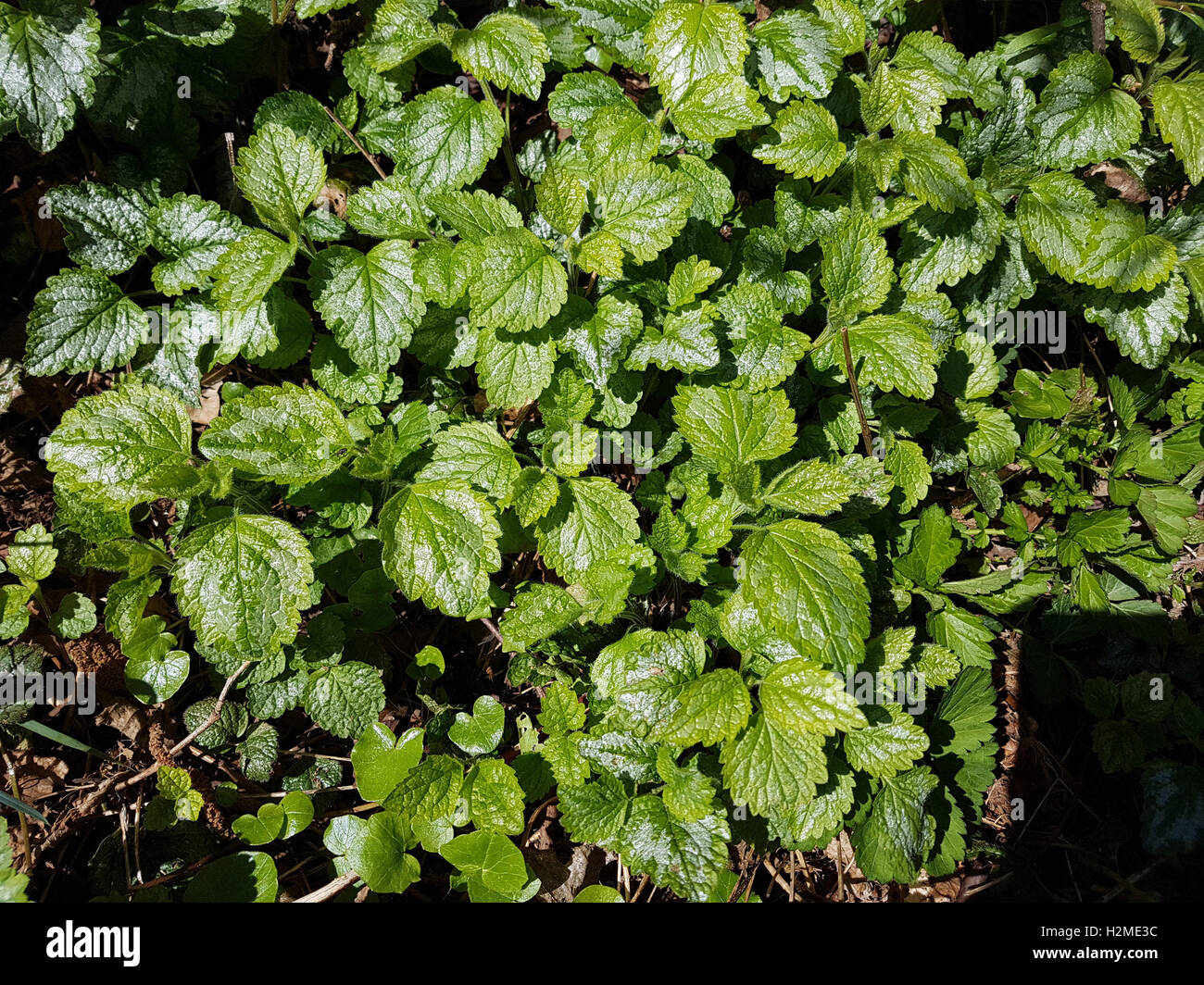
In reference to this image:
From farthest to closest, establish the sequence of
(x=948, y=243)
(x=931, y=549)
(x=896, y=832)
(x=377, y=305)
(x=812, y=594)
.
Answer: (x=931, y=549)
(x=948, y=243)
(x=896, y=832)
(x=377, y=305)
(x=812, y=594)

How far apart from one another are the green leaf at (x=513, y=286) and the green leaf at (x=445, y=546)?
0.48 metres

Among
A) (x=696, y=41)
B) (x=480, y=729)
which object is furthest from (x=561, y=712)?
(x=696, y=41)

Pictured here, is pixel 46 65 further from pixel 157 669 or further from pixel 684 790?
pixel 684 790

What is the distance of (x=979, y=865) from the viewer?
2893 mm

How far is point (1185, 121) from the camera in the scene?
7.95 ft

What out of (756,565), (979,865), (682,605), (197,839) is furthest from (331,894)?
(979,865)

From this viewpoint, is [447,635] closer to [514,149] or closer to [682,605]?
[682,605]

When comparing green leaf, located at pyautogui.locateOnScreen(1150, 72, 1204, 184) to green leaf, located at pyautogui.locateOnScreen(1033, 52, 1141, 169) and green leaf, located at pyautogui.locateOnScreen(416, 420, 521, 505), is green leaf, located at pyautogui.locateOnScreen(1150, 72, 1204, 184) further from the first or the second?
green leaf, located at pyautogui.locateOnScreen(416, 420, 521, 505)

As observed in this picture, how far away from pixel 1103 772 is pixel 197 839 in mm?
3080

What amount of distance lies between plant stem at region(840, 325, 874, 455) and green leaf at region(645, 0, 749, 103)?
32.8 inches

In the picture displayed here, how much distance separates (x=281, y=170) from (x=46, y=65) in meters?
0.69

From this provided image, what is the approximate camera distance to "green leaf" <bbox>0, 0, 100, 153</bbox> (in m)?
2.31

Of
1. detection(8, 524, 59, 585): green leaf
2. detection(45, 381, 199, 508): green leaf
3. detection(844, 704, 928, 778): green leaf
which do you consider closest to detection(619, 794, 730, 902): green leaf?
detection(844, 704, 928, 778): green leaf

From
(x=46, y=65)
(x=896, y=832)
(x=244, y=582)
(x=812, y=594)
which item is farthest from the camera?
(x=896, y=832)
